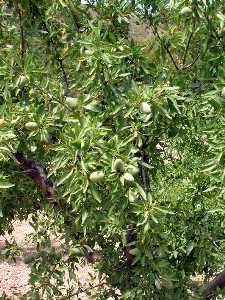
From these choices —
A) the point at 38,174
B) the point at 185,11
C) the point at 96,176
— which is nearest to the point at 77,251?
the point at 38,174

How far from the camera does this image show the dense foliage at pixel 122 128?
2.02m

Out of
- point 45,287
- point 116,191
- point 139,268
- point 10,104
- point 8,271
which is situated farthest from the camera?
point 8,271

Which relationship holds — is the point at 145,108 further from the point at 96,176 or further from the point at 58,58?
the point at 58,58

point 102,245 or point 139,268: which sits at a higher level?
point 139,268

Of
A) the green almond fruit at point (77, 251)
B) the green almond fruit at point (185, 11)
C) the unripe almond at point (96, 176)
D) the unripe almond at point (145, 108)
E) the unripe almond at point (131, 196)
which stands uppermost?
the green almond fruit at point (185, 11)

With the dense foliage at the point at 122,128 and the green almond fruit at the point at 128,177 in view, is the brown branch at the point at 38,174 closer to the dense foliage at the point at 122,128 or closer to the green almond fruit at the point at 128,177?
the dense foliage at the point at 122,128

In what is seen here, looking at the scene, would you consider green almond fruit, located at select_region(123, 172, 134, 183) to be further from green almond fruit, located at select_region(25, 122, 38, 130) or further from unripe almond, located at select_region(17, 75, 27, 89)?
unripe almond, located at select_region(17, 75, 27, 89)

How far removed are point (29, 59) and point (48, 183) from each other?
86 cm

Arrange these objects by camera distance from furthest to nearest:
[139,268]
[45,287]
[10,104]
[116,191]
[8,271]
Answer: [8,271], [45,287], [139,268], [10,104], [116,191]

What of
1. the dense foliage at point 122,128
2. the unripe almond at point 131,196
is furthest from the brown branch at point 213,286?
the unripe almond at point 131,196

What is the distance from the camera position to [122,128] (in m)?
2.14

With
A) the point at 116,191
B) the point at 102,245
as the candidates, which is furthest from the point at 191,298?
the point at 116,191

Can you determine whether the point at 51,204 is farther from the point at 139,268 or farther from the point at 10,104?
the point at 10,104

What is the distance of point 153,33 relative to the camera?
9.12 feet
